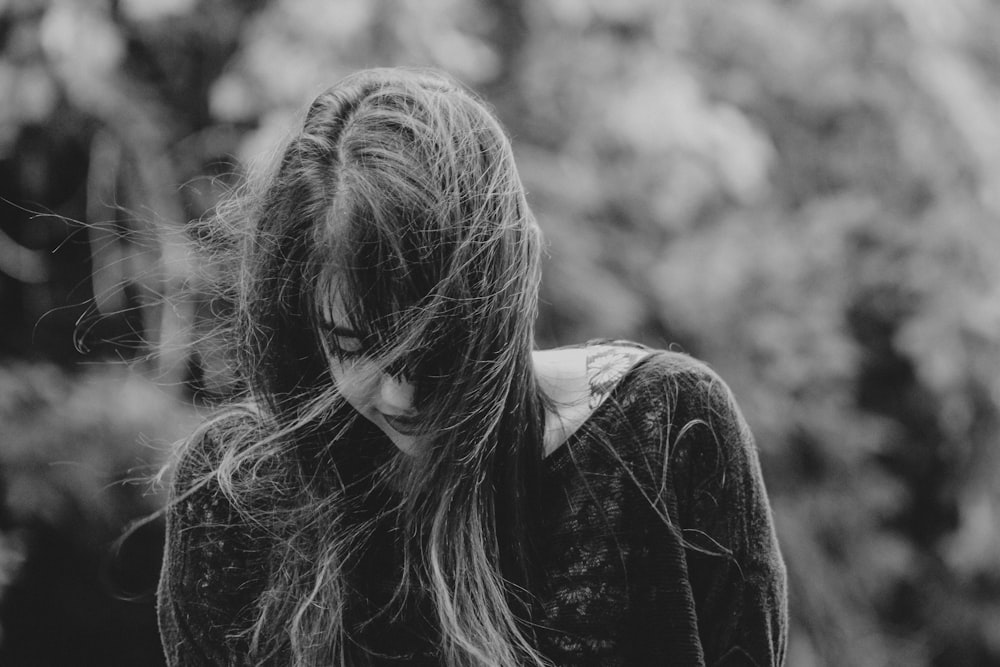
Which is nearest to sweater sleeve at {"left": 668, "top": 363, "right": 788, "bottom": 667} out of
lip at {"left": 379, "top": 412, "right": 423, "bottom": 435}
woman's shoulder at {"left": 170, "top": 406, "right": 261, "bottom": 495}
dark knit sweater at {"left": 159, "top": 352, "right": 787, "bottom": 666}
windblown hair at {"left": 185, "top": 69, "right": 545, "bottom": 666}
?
dark knit sweater at {"left": 159, "top": 352, "right": 787, "bottom": 666}

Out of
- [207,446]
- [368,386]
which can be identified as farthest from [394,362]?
[207,446]

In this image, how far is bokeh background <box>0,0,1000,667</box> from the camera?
212 centimetres

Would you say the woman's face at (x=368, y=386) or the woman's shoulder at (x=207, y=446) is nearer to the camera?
the woman's face at (x=368, y=386)

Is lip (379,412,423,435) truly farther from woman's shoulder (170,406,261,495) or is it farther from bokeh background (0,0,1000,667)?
bokeh background (0,0,1000,667)

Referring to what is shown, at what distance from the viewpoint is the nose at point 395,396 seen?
3.09 ft

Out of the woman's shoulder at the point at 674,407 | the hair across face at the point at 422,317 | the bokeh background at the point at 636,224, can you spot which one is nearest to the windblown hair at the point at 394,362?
the hair across face at the point at 422,317

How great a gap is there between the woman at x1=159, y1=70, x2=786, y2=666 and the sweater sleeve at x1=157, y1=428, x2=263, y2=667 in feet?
0.14

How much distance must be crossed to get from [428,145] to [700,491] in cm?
47

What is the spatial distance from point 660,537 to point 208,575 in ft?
1.96

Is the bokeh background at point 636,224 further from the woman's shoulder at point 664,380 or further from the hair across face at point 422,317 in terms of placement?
the woman's shoulder at point 664,380

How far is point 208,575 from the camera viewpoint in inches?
46.9

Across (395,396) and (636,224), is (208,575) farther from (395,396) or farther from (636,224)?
(636,224)

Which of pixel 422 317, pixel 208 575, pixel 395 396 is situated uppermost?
pixel 422 317

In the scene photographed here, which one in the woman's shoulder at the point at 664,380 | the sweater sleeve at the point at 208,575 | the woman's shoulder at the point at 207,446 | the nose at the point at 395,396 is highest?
the woman's shoulder at the point at 664,380
